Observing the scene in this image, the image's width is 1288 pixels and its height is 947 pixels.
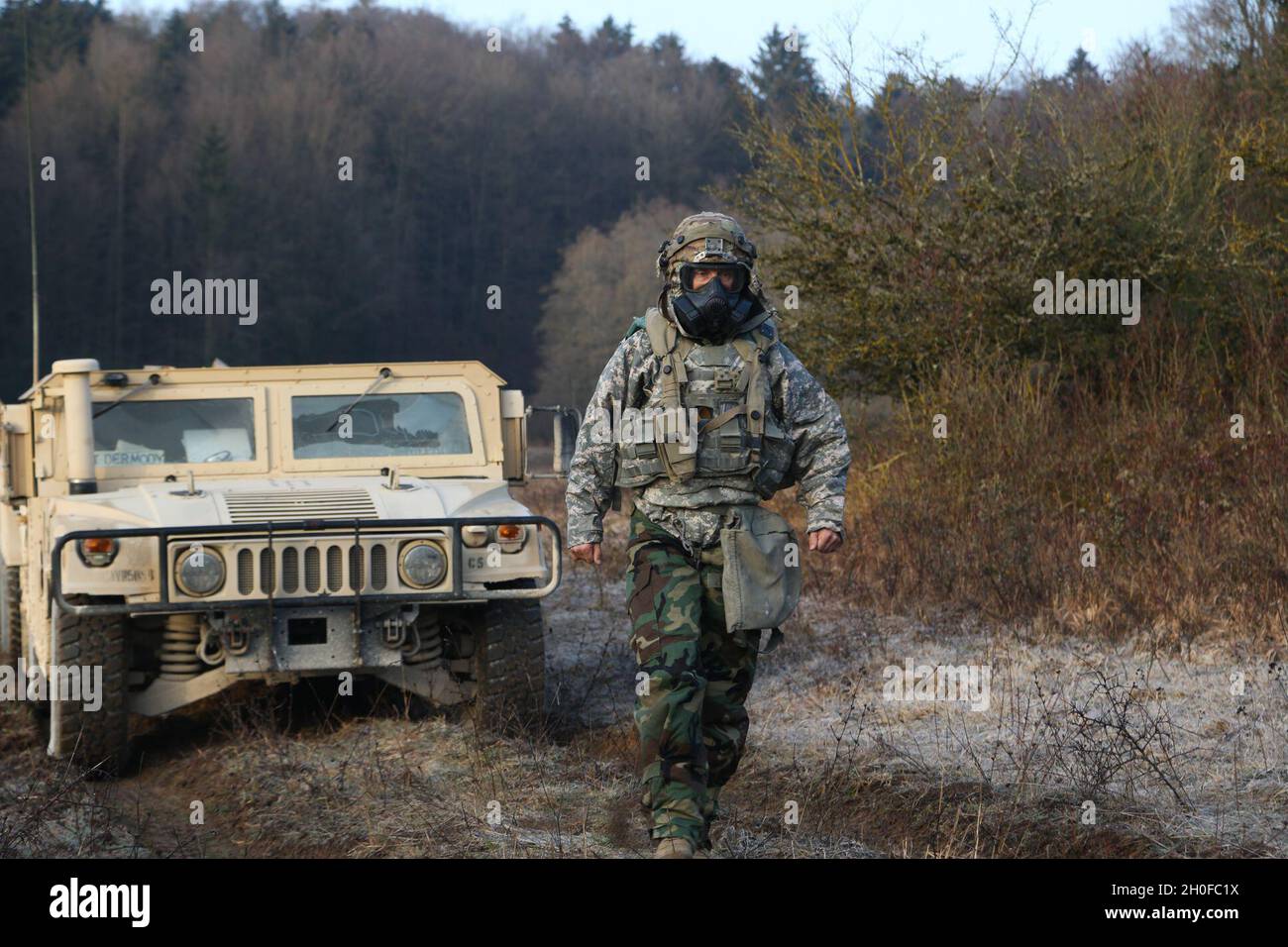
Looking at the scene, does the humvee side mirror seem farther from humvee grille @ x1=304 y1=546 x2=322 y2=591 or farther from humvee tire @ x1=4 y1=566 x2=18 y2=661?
humvee tire @ x1=4 y1=566 x2=18 y2=661

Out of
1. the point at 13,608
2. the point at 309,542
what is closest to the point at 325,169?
the point at 13,608

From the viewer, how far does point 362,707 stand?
273 inches

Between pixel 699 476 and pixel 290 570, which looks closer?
pixel 699 476

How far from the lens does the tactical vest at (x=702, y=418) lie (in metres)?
4.36

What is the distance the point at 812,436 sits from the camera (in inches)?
178

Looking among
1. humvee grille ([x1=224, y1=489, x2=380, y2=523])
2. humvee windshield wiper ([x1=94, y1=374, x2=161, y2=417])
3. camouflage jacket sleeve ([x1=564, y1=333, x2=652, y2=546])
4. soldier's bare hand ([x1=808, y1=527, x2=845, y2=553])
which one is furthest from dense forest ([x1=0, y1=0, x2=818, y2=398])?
soldier's bare hand ([x1=808, y1=527, x2=845, y2=553])

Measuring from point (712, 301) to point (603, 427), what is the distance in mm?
479

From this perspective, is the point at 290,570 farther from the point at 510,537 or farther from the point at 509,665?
the point at 509,665

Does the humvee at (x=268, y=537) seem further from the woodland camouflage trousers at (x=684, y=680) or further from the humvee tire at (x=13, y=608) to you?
the woodland camouflage trousers at (x=684, y=680)

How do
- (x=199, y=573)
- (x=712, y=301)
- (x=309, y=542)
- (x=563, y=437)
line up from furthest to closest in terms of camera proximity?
(x=563, y=437), (x=309, y=542), (x=199, y=573), (x=712, y=301)

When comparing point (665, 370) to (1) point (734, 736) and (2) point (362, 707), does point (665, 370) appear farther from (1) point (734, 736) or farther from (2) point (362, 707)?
(2) point (362, 707)
